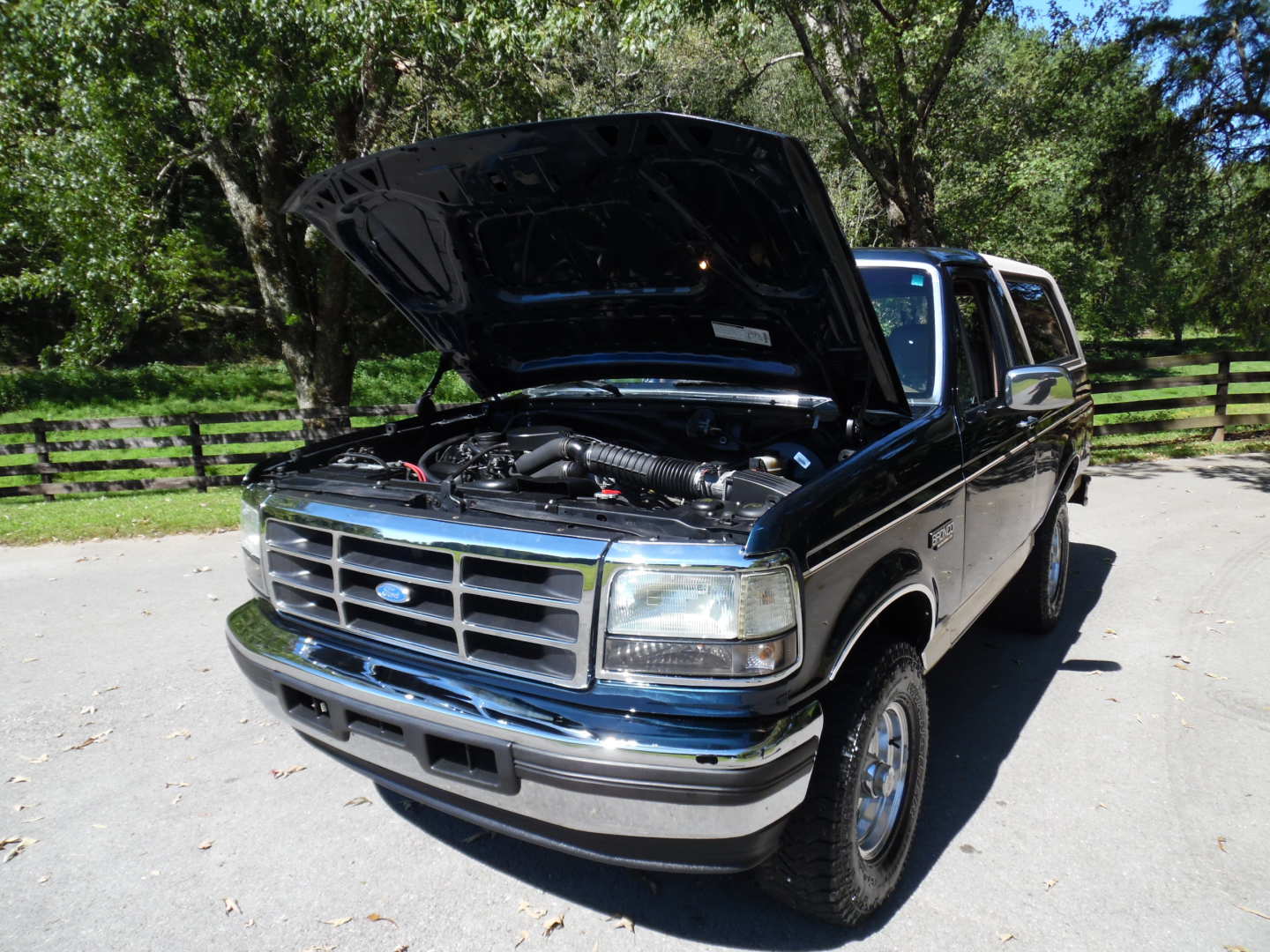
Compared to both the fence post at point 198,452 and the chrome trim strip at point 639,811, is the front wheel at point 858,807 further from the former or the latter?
the fence post at point 198,452

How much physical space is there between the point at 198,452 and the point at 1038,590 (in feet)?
33.4

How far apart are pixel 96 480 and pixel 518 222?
10.2m

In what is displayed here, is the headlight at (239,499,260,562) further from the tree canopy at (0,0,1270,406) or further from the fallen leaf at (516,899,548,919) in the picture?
the tree canopy at (0,0,1270,406)

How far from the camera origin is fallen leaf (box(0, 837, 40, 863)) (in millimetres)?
3070

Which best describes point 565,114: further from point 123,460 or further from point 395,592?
point 395,592

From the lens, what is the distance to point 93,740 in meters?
3.93

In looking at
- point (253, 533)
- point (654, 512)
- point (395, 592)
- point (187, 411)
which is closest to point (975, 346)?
point (654, 512)

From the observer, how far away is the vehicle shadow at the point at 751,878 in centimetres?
267

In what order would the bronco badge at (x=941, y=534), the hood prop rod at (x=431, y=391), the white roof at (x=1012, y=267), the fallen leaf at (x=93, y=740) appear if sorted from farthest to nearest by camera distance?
1. the white roof at (x=1012, y=267)
2. the hood prop rod at (x=431, y=391)
3. the fallen leaf at (x=93, y=740)
4. the bronco badge at (x=941, y=534)

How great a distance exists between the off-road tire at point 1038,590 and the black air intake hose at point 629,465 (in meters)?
2.59

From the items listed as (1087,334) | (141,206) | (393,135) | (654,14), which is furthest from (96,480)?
(1087,334)

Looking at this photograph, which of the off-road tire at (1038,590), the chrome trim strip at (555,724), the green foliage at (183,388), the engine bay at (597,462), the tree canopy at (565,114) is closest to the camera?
the chrome trim strip at (555,724)

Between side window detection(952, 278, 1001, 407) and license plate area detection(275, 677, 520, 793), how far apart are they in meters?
2.31

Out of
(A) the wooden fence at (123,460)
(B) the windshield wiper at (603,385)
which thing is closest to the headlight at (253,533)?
(B) the windshield wiper at (603,385)
